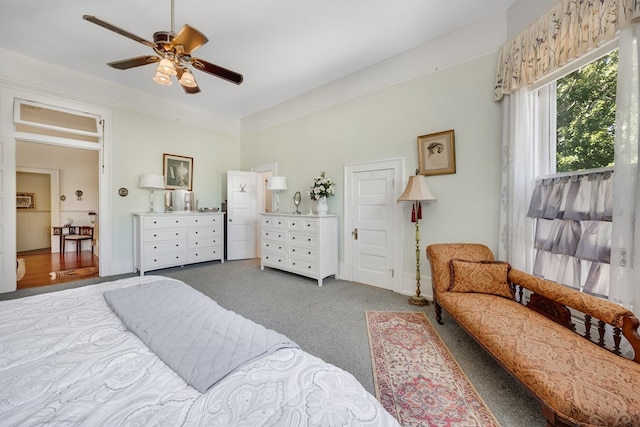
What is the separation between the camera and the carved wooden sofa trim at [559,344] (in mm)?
1054

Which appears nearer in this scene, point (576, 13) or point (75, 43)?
point (576, 13)

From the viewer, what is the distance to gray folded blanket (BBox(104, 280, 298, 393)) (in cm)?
82

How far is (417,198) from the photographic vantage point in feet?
9.12

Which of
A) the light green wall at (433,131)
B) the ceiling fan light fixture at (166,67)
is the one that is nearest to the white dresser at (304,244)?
the light green wall at (433,131)

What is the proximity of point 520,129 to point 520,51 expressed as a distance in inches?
29.1

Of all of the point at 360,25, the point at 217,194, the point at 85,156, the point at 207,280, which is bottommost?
the point at 207,280

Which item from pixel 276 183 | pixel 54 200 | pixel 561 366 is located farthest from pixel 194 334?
pixel 54 200

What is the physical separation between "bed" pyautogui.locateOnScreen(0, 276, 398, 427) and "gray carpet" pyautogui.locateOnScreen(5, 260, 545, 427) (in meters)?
1.08

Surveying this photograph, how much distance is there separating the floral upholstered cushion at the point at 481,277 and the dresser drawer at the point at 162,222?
4459 millimetres

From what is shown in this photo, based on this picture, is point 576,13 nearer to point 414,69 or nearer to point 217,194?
point 414,69

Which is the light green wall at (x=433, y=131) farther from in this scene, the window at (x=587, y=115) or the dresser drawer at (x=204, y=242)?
the dresser drawer at (x=204, y=242)

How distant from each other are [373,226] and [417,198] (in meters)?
0.94

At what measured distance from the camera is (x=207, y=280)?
12.8 feet

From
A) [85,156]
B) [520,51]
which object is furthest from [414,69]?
[85,156]
